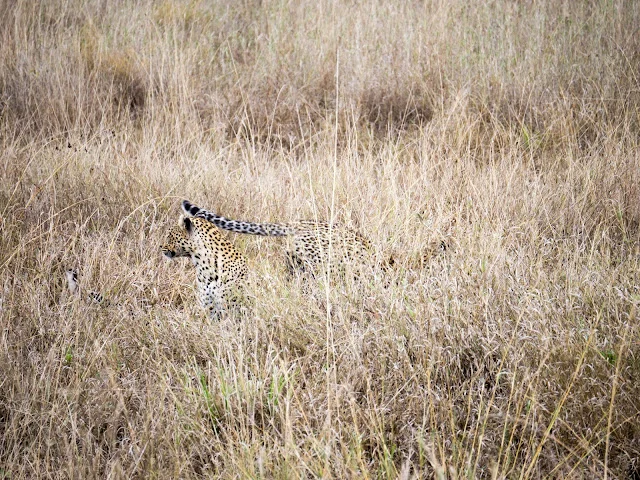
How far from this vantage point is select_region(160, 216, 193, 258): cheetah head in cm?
394

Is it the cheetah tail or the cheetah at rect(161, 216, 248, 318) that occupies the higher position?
the cheetah tail

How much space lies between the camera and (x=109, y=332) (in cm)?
319

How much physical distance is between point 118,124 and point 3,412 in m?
3.49

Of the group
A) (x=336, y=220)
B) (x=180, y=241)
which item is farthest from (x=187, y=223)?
(x=336, y=220)

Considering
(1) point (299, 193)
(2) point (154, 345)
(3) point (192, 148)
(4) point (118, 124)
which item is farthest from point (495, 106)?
(2) point (154, 345)

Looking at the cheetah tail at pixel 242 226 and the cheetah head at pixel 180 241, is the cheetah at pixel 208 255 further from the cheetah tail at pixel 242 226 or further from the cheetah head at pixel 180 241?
the cheetah tail at pixel 242 226

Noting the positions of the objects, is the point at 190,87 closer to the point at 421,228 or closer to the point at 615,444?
the point at 421,228

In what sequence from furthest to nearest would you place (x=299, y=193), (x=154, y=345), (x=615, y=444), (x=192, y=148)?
(x=192, y=148), (x=299, y=193), (x=154, y=345), (x=615, y=444)

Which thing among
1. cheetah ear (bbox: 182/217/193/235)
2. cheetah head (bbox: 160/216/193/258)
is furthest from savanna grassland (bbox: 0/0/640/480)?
cheetah ear (bbox: 182/217/193/235)

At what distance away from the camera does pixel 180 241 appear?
13.0 ft

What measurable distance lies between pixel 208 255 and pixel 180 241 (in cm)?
17

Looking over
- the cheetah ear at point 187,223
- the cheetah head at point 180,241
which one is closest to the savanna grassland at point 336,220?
the cheetah head at point 180,241

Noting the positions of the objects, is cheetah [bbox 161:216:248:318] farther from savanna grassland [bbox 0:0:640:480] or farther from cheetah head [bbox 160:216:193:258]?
savanna grassland [bbox 0:0:640:480]

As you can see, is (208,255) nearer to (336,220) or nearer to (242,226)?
(242,226)
